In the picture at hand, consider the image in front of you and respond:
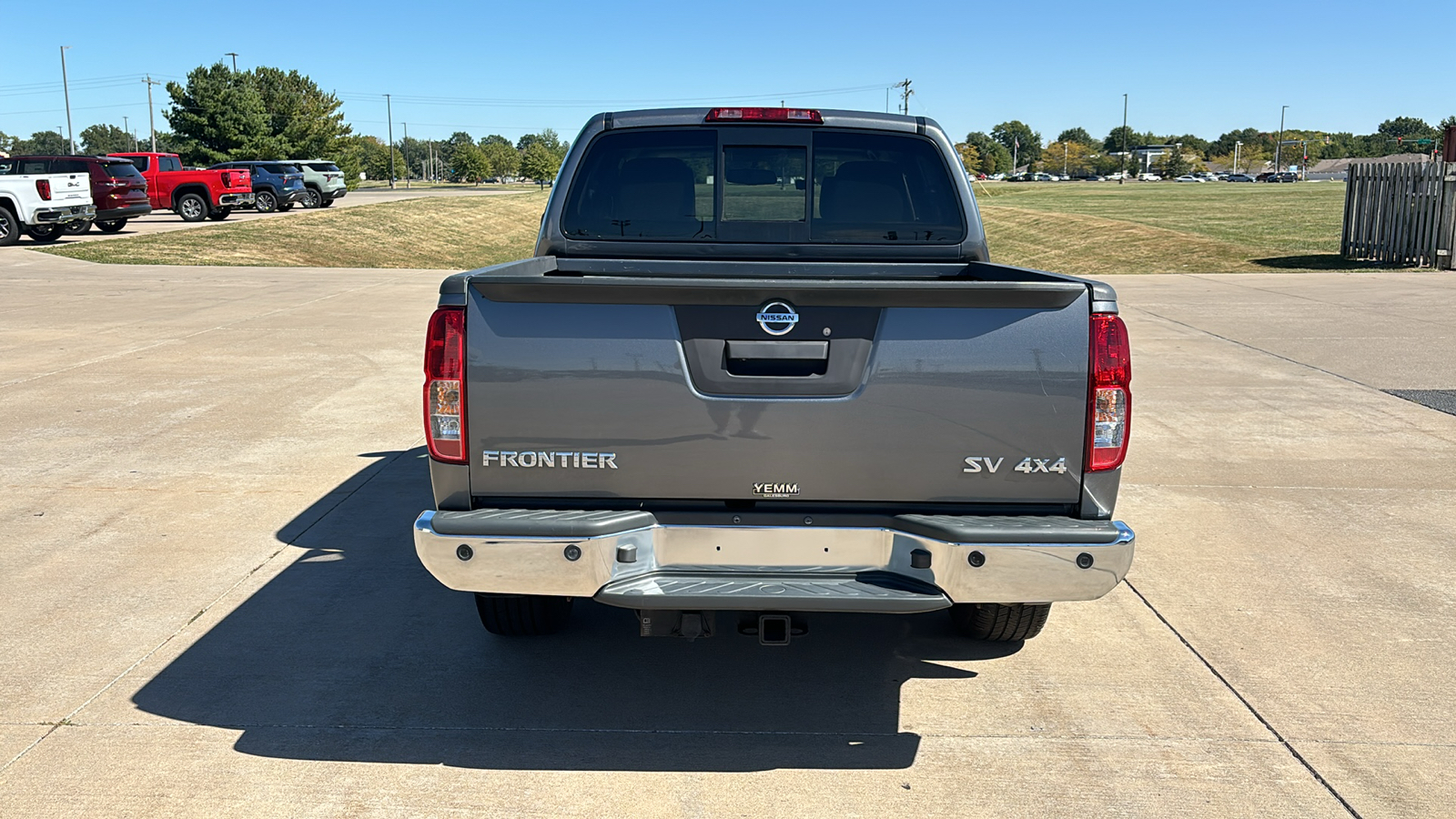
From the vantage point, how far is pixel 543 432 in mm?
3609

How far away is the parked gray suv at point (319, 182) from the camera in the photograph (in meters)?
43.2

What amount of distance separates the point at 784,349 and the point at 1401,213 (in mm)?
22870

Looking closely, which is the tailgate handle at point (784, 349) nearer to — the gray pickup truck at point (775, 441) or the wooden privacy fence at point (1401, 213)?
the gray pickup truck at point (775, 441)

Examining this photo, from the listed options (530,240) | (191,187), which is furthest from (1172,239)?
(191,187)

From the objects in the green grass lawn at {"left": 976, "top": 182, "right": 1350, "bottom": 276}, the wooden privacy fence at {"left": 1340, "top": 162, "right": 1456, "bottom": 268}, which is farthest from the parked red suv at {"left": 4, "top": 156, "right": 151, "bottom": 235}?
the wooden privacy fence at {"left": 1340, "top": 162, "right": 1456, "bottom": 268}

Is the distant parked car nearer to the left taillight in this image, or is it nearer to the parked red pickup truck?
the parked red pickup truck

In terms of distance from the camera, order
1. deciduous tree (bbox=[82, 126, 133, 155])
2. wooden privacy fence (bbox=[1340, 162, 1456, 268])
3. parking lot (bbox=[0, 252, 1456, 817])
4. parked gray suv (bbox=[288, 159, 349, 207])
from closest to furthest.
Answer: parking lot (bbox=[0, 252, 1456, 817]), wooden privacy fence (bbox=[1340, 162, 1456, 268]), parked gray suv (bbox=[288, 159, 349, 207]), deciduous tree (bbox=[82, 126, 133, 155])

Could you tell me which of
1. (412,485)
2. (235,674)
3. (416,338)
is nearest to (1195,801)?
(235,674)

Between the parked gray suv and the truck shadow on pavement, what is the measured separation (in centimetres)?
4052

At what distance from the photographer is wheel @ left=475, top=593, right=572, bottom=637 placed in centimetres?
466

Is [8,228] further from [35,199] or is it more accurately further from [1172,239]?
[1172,239]

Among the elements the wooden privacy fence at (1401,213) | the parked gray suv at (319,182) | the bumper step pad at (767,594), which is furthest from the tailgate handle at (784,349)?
the parked gray suv at (319,182)

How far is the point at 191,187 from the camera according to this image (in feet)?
116

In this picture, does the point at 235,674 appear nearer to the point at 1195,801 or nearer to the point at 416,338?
the point at 1195,801
